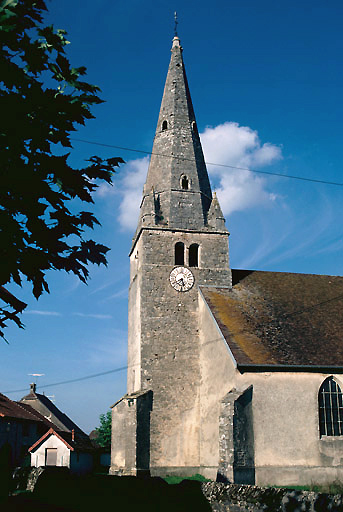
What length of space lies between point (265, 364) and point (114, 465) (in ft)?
31.3

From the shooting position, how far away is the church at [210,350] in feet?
68.5

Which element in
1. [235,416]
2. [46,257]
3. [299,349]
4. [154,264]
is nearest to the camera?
[46,257]

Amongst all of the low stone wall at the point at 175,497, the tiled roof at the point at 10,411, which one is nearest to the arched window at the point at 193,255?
the low stone wall at the point at 175,497

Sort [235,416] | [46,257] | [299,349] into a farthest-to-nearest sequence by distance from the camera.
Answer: [299,349]
[235,416]
[46,257]

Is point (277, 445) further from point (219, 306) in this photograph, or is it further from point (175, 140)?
point (175, 140)

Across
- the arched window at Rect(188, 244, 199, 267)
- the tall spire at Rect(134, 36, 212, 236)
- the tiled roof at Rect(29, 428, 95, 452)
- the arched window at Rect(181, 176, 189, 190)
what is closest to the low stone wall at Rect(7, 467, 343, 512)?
the arched window at Rect(188, 244, 199, 267)

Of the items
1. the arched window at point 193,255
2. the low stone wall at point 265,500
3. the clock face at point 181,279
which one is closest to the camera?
the low stone wall at point 265,500

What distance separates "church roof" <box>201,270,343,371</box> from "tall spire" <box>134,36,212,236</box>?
4.53 meters

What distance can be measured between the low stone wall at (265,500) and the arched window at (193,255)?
17.4 m

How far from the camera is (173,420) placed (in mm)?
24750

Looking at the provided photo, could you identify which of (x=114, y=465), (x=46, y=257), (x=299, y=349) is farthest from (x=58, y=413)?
(x=46, y=257)

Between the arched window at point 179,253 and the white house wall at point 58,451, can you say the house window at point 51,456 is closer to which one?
the white house wall at point 58,451

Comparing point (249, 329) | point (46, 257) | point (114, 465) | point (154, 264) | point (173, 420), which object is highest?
point (154, 264)

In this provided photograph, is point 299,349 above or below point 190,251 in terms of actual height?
below
